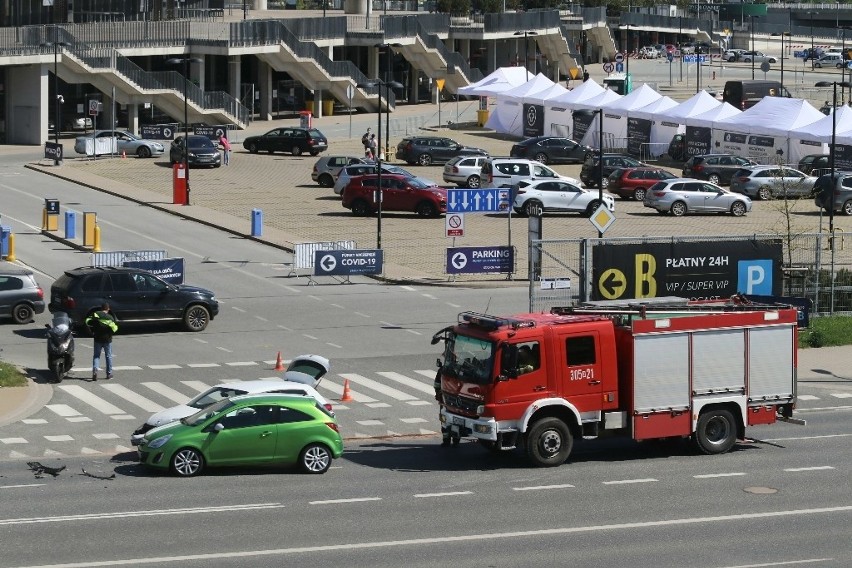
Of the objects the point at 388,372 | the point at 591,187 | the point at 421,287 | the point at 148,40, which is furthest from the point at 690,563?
the point at 148,40

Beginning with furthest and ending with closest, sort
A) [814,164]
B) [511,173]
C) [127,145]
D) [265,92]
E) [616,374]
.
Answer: [265,92] → [127,145] → [814,164] → [511,173] → [616,374]

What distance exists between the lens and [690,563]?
1816 centimetres

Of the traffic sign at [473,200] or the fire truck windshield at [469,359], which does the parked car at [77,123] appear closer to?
the traffic sign at [473,200]

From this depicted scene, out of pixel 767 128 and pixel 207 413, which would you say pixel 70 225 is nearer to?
pixel 207 413

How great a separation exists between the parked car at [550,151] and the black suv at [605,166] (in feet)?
18.9

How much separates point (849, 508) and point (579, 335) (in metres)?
4.67

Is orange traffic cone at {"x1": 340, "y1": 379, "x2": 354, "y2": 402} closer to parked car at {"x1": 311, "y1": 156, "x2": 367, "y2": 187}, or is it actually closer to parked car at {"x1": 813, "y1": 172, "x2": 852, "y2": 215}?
parked car at {"x1": 813, "y1": 172, "x2": 852, "y2": 215}

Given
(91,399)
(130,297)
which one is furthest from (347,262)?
(91,399)

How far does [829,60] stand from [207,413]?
135 metres

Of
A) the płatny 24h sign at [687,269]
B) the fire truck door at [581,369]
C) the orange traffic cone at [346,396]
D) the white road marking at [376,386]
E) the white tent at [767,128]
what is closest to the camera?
the fire truck door at [581,369]

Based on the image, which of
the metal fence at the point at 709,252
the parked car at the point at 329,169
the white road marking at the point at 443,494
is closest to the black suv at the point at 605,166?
the parked car at the point at 329,169

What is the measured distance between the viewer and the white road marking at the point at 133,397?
94.5 feet

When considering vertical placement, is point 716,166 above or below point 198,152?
below

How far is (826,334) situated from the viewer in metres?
36.4
